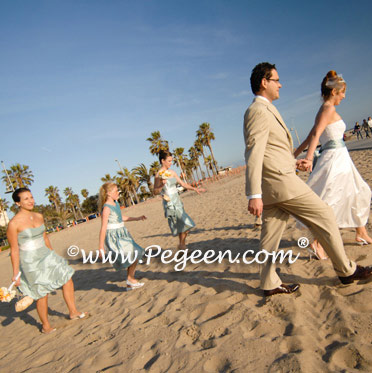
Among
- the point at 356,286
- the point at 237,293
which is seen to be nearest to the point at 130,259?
the point at 237,293

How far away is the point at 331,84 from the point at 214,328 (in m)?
2.98

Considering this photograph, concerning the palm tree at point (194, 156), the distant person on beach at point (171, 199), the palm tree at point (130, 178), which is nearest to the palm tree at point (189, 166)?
the palm tree at point (194, 156)

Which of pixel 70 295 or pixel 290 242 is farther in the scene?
pixel 290 242

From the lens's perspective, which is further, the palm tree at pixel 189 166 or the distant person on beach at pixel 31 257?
the palm tree at pixel 189 166

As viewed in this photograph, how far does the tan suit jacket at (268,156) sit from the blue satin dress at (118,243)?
238 cm

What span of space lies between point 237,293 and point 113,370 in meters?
1.47

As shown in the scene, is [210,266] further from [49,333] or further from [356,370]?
[356,370]

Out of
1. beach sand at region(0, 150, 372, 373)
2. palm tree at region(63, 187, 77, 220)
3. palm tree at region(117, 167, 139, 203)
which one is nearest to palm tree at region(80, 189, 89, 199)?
palm tree at region(63, 187, 77, 220)

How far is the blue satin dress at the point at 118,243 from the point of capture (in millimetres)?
4074

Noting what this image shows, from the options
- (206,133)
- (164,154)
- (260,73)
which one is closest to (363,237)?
(260,73)

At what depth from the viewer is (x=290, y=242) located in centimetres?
438

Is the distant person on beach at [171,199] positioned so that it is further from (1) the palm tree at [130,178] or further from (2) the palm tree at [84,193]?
(2) the palm tree at [84,193]

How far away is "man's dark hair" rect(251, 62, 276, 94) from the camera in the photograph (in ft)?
8.58

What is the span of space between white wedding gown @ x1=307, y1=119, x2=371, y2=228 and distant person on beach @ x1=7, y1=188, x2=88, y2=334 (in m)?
3.54
